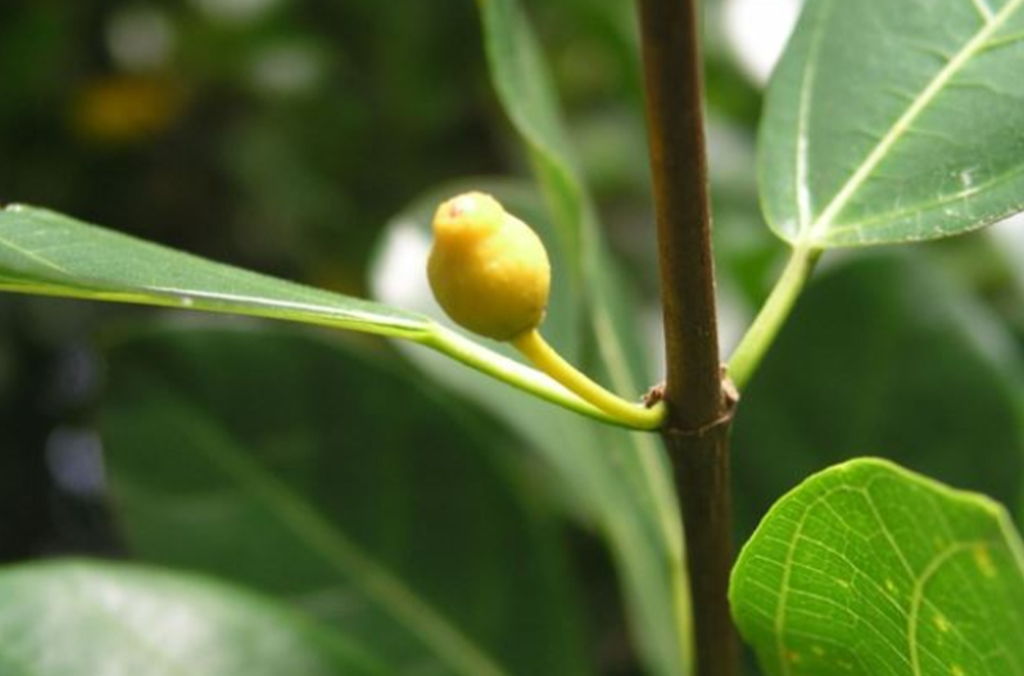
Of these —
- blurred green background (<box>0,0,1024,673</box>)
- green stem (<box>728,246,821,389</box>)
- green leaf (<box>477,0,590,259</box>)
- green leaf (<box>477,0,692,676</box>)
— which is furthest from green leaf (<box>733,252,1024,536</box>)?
blurred green background (<box>0,0,1024,673</box>)

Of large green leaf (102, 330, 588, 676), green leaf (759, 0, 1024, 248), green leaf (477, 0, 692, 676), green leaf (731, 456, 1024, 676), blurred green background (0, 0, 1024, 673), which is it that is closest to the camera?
green leaf (731, 456, 1024, 676)

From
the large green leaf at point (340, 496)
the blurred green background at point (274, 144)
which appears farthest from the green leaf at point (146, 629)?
the blurred green background at point (274, 144)

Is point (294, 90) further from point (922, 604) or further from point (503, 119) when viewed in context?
point (922, 604)

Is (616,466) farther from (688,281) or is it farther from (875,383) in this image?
(688,281)

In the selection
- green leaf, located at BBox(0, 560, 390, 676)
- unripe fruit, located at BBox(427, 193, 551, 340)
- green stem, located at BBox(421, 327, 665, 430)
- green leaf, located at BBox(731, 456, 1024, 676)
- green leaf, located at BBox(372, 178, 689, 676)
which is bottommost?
green leaf, located at BBox(0, 560, 390, 676)

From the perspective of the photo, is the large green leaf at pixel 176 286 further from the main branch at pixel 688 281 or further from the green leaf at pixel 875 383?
the green leaf at pixel 875 383

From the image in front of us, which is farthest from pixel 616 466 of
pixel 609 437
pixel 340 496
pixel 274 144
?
pixel 274 144

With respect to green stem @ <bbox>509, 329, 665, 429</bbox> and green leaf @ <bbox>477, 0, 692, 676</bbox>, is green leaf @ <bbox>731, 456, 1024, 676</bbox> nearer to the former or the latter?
green stem @ <bbox>509, 329, 665, 429</bbox>
